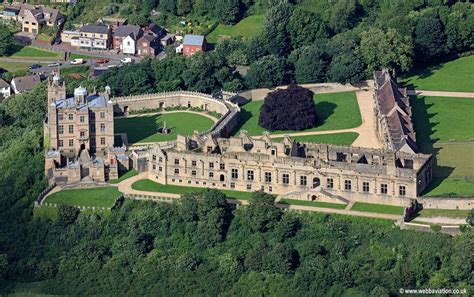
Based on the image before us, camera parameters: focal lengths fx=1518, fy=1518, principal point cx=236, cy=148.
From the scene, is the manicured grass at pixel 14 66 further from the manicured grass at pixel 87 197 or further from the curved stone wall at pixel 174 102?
the manicured grass at pixel 87 197

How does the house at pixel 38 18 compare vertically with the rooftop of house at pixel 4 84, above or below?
above

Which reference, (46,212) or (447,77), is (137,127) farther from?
(447,77)

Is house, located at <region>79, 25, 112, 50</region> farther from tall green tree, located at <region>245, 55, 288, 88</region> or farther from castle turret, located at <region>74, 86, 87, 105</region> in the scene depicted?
castle turret, located at <region>74, 86, 87, 105</region>

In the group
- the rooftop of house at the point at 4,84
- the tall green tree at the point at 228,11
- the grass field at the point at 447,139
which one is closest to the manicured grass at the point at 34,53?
the rooftop of house at the point at 4,84

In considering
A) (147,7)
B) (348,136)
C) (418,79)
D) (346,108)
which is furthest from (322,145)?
(147,7)

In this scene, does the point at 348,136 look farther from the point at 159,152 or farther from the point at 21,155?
the point at 21,155

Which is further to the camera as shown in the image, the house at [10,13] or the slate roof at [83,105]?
the house at [10,13]
